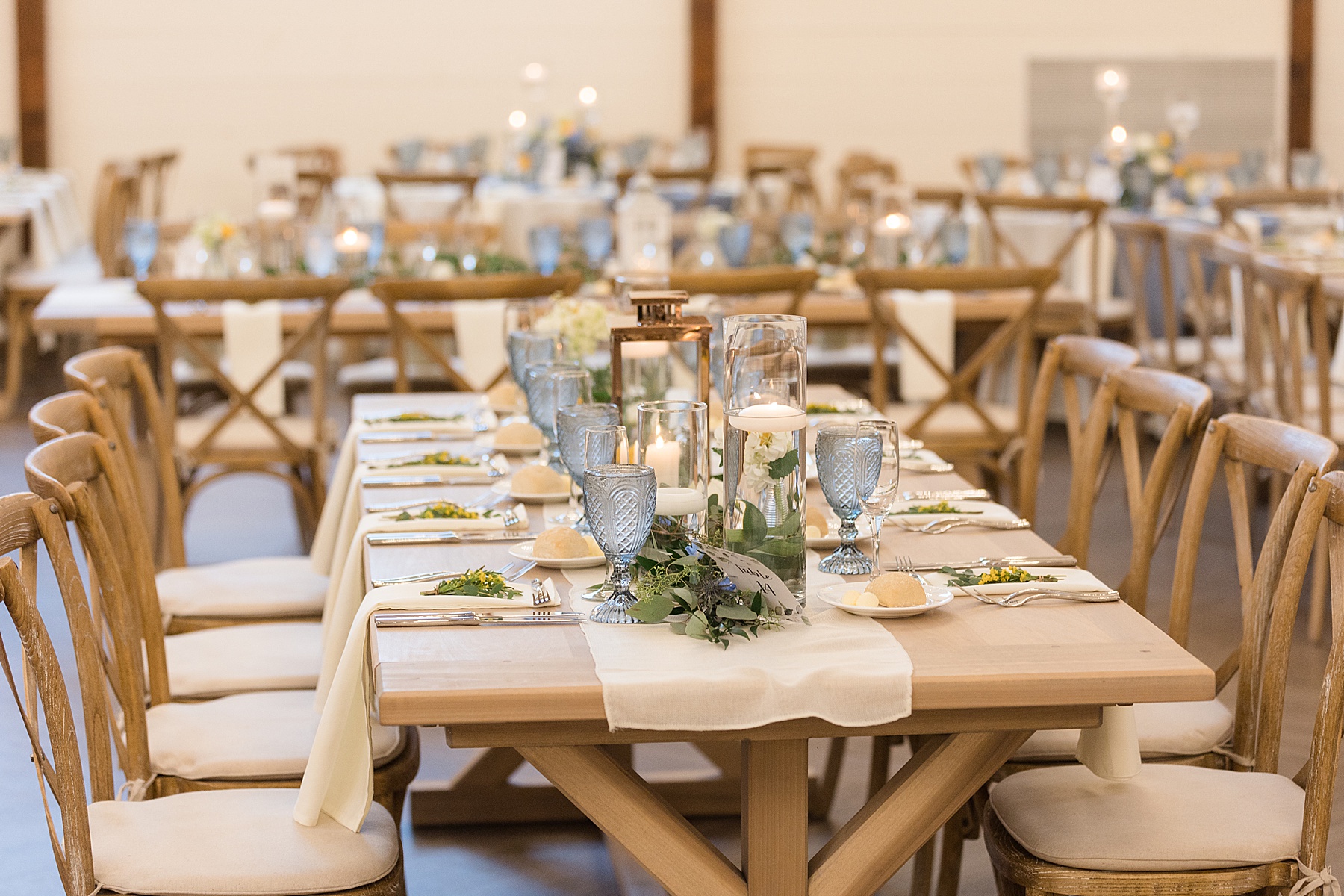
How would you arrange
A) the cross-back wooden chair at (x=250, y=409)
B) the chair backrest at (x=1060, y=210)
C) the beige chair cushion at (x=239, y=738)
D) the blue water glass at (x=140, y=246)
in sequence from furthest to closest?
the chair backrest at (x=1060, y=210) < the blue water glass at (x=140, y=246) < the cross-back wooden chair at (x=250, y=409) < the beige chair cushion at (x=239, y=738)

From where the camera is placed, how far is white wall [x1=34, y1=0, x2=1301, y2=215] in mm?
9797

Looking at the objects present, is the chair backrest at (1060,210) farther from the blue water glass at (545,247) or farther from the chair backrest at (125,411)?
the chair backrest at (125,411)

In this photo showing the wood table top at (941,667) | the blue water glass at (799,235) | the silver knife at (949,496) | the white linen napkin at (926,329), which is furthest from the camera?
the blue water glass at (799,235)

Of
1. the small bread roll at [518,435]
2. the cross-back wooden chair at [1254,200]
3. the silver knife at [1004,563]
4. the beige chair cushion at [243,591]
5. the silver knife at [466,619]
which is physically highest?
the cross-back wooden chair at [1254,200]

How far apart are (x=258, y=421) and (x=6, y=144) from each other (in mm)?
5194

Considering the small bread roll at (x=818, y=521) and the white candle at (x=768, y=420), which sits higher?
the white candle at (x=768, y=420)

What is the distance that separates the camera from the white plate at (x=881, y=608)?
1.71m

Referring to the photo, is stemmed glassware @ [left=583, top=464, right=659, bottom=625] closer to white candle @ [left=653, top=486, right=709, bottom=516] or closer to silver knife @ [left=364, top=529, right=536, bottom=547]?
white candle @ [left=653, top=486, right=709, bottom=516]

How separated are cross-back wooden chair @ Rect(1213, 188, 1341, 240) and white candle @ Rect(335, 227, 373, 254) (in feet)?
10.5

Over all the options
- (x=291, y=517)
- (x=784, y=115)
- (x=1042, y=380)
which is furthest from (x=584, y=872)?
(x=784, y=115)

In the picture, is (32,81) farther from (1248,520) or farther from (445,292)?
(1248,520)

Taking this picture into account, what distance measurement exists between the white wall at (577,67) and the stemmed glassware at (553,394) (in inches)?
309

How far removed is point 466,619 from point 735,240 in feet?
11.2

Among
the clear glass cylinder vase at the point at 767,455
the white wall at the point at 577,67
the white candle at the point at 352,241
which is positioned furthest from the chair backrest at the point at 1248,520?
the white wall at the point at 577,67
